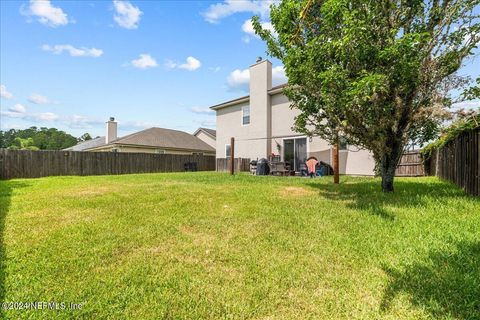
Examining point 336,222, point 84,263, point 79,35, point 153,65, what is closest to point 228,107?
point 153,65

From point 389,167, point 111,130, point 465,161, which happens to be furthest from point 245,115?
point 465,161

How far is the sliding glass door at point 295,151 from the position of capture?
1541 cm

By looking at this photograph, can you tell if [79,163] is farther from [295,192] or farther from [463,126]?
[463,126]

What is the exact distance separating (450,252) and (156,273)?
364cm

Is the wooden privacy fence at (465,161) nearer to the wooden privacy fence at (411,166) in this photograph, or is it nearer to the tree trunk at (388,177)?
the tree trunk at (388,177)

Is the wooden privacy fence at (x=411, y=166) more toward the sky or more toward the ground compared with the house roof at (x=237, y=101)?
more toward the ground

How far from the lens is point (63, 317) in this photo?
223 cm

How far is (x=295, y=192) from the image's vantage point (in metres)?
7.67

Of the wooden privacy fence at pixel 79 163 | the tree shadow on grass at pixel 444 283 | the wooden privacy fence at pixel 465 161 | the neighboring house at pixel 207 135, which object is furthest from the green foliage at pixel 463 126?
the neighboring house at pixel 207 135

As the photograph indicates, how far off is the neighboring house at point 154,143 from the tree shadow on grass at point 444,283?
22.9 meters

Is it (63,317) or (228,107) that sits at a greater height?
(228,107)

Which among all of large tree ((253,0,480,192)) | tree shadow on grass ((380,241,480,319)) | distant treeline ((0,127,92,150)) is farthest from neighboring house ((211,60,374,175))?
distant treeline ((0,127,92,150))

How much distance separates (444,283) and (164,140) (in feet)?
83.2

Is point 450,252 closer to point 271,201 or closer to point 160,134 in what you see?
point 271,201
